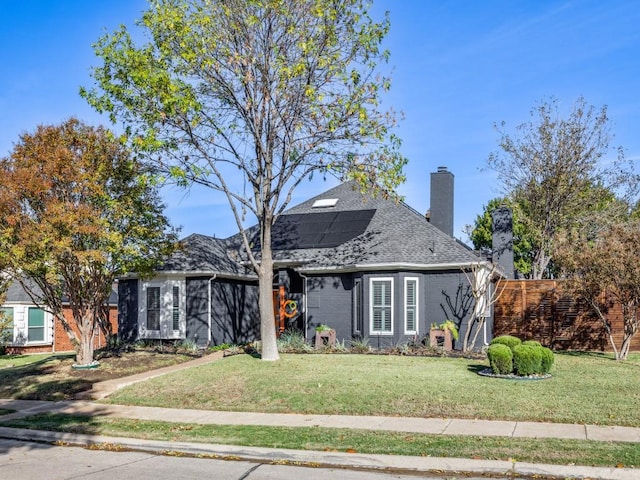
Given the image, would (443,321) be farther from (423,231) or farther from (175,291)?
(175,291)

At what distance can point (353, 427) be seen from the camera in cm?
1098

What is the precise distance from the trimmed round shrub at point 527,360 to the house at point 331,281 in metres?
6.12

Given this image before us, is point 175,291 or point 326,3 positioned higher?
point 326,3

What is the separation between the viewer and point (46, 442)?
35.8 ft

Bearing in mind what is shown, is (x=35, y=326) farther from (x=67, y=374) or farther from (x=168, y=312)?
(x=67, y=374)

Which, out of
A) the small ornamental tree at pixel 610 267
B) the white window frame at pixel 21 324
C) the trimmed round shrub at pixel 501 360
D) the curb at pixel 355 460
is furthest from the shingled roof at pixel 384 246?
the white window frame at pixel 21 324

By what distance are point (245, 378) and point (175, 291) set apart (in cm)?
833

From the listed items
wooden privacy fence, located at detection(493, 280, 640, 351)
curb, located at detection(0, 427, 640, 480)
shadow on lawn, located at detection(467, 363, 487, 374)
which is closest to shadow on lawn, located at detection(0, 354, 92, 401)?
curb, located at detection(0, 427, 640, 480)

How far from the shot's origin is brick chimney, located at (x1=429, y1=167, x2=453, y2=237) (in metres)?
25.3

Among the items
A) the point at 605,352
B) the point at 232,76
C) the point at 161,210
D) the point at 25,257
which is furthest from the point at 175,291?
the point at 605,352

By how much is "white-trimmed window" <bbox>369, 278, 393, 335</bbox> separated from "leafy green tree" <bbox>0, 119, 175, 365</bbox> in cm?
644

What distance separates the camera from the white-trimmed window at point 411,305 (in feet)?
67.5

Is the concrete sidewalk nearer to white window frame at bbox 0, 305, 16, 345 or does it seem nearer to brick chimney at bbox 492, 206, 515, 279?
brick chimney at bbox 492, 206, 515, 279

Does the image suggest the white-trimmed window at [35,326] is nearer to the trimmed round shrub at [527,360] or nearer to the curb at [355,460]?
the curb at [355,460]
